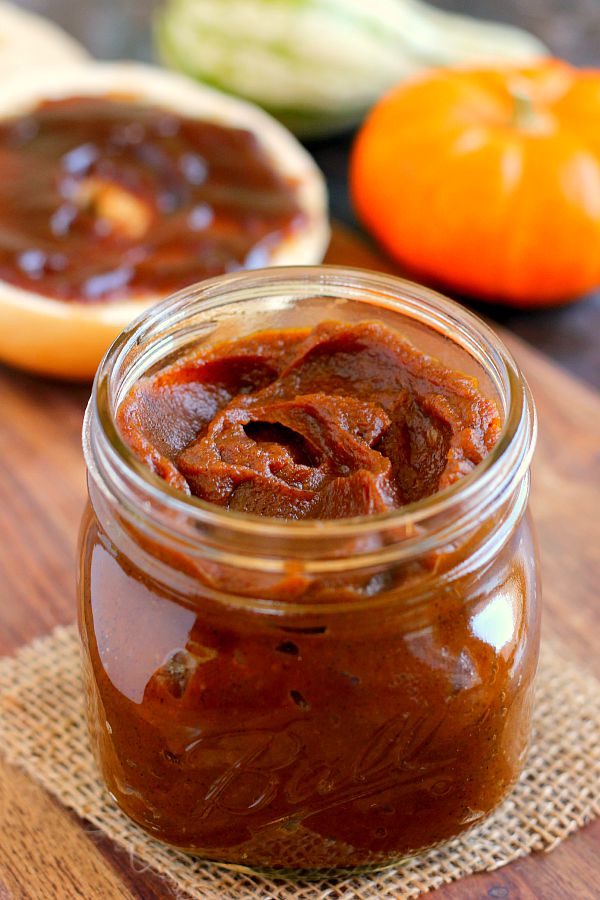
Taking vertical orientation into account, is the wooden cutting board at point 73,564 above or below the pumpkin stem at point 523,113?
below

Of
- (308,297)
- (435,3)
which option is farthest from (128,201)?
(435,3)

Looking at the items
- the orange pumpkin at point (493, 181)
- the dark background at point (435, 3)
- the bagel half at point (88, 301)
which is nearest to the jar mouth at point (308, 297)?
the bagel half at point (88, 301)

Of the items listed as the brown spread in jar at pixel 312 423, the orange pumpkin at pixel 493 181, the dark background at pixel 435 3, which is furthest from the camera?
the dark background at pixel 435 3

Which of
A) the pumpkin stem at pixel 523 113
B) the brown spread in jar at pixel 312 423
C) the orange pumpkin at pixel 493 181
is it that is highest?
the brown spread in jar at pixel 312 423

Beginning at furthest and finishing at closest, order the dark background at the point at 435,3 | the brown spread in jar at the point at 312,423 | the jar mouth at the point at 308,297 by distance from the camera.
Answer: the dark background at the point at 435,3 < the brown spread in jar at the point at 312,423 < the jar mouth at the point at 308,297

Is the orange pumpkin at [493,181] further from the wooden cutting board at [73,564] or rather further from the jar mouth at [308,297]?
the jar mouth at [308,297]

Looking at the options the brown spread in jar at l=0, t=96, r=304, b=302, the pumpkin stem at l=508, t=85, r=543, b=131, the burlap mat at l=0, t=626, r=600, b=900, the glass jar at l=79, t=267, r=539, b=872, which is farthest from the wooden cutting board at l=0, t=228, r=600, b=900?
the pumpkin stem at l=508, t=85, r=543, b=131

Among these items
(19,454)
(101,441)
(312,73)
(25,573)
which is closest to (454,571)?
(101,441)
